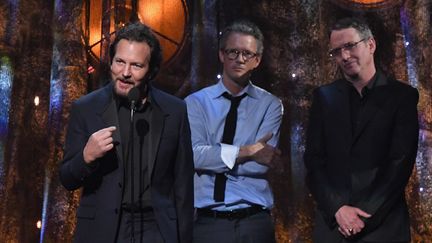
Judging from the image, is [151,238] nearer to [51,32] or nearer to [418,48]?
[51,32]

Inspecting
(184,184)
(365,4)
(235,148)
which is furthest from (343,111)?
(365,4)

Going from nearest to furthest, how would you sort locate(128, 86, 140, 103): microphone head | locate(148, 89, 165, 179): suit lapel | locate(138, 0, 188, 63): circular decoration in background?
locate(128, 86, 140, 103): microphone head → locate(148, 89, 165, 179): suit lapel → locate(138, 0, 188, 63): circular decoration in background

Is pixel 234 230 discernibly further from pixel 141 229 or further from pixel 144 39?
pixel 144 39

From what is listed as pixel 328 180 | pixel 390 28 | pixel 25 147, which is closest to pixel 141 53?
pixel 328 180

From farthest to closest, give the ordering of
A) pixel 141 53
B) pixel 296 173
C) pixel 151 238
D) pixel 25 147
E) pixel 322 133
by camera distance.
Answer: pixel 296 173
pixel 25 147
pixel 322 133
pixel 141 53
pixel 151 238

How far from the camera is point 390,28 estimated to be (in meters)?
Result: 4.38

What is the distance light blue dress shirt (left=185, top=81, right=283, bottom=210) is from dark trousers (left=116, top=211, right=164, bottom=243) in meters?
0.73

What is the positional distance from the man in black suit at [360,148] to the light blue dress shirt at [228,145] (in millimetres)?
247

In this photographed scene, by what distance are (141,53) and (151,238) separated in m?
0.72

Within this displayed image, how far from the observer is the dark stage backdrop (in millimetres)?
3844

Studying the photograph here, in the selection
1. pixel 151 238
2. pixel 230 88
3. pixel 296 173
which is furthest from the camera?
pixel 296 173

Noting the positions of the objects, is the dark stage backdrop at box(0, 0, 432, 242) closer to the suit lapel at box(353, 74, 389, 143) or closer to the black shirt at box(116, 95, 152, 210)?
the suit lapel at box(353, 74, 389, 143)

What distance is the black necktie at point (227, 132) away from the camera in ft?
9.02

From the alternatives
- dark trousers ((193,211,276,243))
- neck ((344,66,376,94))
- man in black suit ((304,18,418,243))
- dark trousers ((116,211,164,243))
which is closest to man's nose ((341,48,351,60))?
man in black suit ((304,18,418,243))
